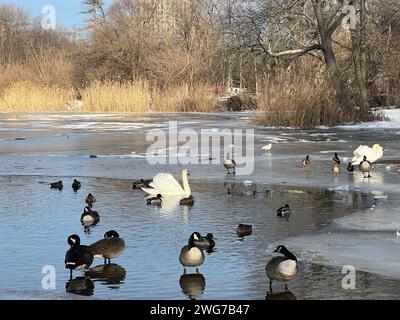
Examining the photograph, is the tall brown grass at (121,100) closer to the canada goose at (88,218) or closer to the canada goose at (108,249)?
the canada goose at (88,218)

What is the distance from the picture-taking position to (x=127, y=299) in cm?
554

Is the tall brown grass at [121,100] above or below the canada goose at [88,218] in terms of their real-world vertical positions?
above

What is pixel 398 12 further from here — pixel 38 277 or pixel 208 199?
pixel 38 277

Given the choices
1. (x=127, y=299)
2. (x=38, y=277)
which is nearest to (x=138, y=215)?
(x=38, y=277)

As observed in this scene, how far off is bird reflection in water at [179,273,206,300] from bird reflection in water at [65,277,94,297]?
2.45 feet

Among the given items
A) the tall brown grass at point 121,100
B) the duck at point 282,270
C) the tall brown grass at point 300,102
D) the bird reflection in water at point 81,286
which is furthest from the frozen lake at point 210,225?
the tall brown grass at point 121,100

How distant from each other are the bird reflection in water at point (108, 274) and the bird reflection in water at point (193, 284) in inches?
20.8

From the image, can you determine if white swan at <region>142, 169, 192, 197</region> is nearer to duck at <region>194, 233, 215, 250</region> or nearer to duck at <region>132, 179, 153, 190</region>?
duck at <region>132, 179, 153, 190</region>

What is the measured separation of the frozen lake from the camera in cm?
593

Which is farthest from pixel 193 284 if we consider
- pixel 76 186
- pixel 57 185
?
pixel 57 185

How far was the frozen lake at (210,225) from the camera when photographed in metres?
5.93

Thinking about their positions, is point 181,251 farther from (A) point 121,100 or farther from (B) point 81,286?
(A) point 121,100

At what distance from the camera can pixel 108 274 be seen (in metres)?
6.42

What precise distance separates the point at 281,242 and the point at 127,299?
97.6 inches
